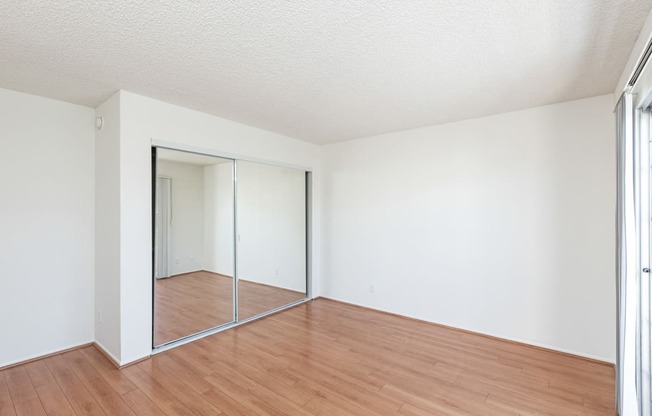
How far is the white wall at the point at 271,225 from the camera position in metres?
3.92

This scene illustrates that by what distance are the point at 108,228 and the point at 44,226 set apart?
0.63 m

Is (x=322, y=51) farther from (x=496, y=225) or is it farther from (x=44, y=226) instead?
(x=44, y=226)

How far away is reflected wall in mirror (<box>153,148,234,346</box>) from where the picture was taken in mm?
3141

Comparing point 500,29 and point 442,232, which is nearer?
point 500,29

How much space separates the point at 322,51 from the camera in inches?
82.0

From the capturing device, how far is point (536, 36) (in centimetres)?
190

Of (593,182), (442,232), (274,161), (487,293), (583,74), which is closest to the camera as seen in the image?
(583,74)

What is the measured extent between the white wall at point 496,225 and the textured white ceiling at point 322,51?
0.46m

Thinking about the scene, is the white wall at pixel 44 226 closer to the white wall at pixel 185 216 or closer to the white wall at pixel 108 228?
the white wall at pixel 108 228

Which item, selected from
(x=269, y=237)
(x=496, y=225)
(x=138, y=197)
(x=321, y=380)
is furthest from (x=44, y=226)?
(x=496, y=225)

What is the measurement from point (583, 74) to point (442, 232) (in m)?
2.03

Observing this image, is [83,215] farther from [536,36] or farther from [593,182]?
[593,182]

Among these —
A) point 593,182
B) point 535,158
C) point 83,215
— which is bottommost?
point 83,215

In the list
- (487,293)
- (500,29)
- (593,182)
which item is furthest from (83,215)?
(593,182)
